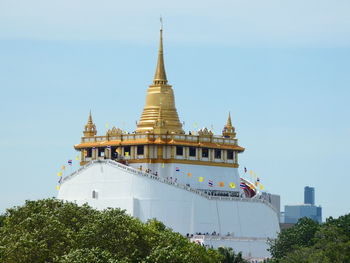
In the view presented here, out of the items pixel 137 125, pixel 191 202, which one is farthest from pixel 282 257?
pixel 137 125

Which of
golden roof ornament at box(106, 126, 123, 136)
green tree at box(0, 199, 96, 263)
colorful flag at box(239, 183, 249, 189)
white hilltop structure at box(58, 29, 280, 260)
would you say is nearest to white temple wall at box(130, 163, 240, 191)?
white hilltop structure at box(58, 29, 280, 260)

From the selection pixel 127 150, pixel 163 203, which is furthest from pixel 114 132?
pixel 163 203

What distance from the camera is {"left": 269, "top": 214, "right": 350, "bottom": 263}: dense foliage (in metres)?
Result: 132

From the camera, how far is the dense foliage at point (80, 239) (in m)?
107

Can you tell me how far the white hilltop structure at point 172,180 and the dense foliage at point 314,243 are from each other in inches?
242

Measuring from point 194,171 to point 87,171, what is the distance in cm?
1074

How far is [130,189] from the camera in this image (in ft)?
519

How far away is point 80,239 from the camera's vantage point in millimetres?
110062

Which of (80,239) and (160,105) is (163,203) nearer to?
(160,105)

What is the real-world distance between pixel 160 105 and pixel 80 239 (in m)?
58.5

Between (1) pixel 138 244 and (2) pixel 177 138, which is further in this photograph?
(2) pixel 177 138

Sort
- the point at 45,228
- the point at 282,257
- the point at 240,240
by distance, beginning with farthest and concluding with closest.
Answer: the point at 240,240 → the point at 282,257 → the point at 45,228

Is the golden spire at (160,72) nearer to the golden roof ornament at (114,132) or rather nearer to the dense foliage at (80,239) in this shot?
the golden roof ornament at (114,132)

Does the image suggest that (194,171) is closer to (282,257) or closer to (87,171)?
(87,171)
